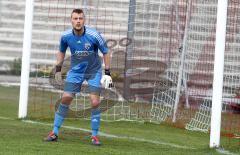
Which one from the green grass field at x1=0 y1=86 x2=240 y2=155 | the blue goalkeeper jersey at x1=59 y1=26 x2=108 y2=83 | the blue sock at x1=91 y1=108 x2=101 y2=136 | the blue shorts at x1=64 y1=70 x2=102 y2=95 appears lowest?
the green grass field at x1=0 y1=86 x2=240 y2=155

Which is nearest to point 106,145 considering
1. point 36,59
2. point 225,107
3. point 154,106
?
point 154,106

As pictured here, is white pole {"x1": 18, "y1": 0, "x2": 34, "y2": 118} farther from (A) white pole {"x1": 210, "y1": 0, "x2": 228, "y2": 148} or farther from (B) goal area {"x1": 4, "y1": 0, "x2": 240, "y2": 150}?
(A) white pole {"x1": 210, "y1": 0, "x2": 228, "y2": 148}

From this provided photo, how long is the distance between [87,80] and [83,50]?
0.40 m

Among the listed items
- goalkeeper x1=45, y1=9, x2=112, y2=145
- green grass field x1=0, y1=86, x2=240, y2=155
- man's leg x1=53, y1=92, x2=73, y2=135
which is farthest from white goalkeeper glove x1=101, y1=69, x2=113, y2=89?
green grass field x1=0, y1=86, x2=240, y2=155

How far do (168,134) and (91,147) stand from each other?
2.78 metres

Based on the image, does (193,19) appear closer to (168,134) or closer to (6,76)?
(168,134)

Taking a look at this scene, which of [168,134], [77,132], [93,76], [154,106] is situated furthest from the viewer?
[154,106]

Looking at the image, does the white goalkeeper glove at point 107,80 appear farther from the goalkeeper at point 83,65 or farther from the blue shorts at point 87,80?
the blue shorts at point 87,80

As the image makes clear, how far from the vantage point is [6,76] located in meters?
25.0

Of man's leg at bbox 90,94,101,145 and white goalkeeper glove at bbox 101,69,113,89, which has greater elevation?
white goalkeeper glove at bbox 101,69,113,89

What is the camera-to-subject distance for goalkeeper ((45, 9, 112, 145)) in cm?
973

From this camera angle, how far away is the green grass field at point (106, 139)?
897 centimetres

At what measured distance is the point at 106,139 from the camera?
10.5 meters

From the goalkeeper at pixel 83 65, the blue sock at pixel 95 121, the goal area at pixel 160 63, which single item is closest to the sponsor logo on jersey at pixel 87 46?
the goalkeeper at pixel 83 65
